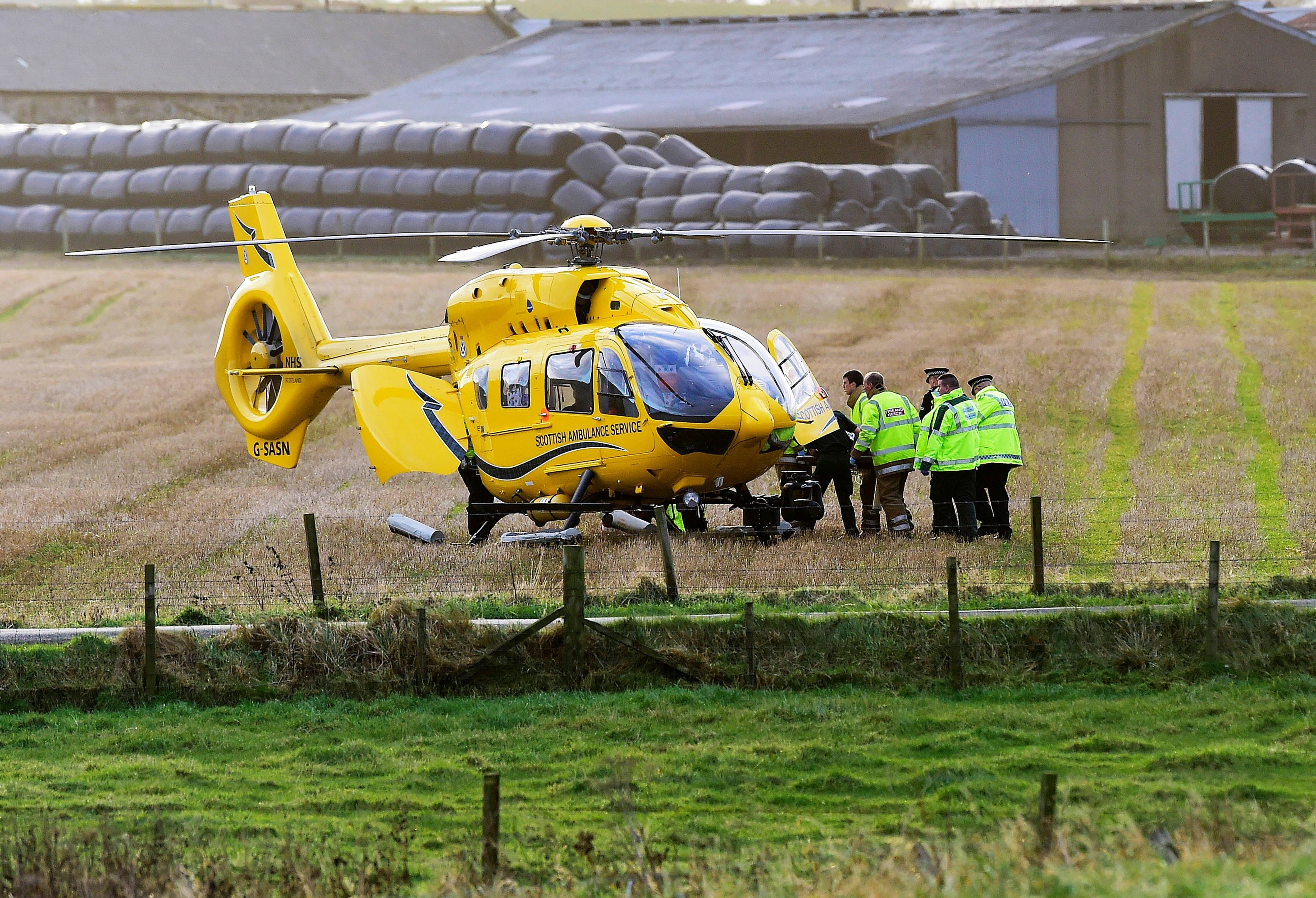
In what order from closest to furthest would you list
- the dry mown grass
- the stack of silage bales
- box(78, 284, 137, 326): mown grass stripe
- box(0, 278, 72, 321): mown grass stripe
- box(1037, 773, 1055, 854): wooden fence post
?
box(1037, 773, 1055, 854): wooden fence post → the dry mown grass → box(78, 284, 137, 326): mown grass stripe → box(0, 278, 72, 321): mown grass stripe → the stack of silage bales

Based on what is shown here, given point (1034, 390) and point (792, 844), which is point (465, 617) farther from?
point (1034, 390)

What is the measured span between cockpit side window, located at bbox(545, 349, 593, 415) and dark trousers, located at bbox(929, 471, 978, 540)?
11.6ft

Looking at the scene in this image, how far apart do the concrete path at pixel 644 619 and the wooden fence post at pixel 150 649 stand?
33cm

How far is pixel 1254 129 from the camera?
164ft

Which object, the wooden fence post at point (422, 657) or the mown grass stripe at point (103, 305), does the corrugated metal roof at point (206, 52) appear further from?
the wooden fence post at point (422, 657)

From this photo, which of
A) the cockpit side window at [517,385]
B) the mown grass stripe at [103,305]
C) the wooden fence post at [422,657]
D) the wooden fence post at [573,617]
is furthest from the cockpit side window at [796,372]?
the mown grass stripe at [103,305]

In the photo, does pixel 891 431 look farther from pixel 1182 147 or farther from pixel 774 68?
pixel 774 68

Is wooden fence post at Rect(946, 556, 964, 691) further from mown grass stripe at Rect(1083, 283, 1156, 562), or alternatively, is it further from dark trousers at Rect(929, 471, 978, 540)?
dark trousers at Rect(929, 471, 978, 540)

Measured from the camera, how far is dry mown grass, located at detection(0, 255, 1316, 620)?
14516 mm

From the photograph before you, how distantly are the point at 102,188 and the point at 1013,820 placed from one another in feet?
149

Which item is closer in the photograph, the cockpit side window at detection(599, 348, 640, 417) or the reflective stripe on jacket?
the cockpit side window at detection(599, 348, 640, 417)

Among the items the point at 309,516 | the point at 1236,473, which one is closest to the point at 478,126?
the point at 1236,473

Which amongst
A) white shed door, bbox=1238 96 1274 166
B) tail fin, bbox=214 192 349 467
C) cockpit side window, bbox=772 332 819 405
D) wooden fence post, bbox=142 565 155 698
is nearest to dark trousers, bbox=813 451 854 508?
cockpit side window, bbox=772 332 819 405

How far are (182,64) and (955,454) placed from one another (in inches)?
2382
